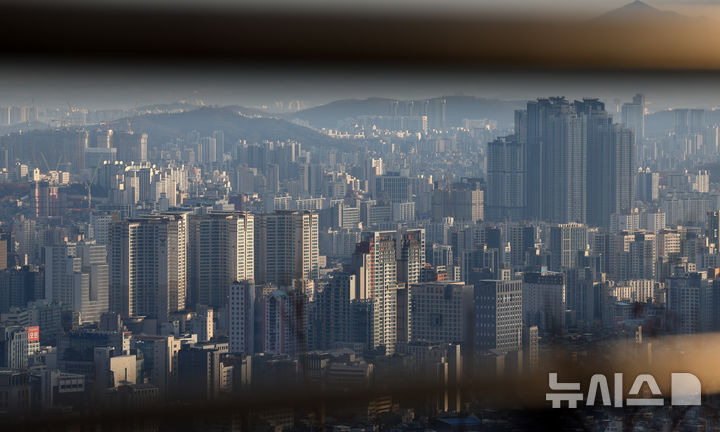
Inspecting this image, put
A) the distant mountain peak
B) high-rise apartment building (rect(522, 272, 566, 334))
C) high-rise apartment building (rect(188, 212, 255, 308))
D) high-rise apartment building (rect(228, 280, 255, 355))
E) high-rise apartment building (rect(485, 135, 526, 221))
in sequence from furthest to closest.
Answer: high-rise apartment building (rect(485, 135, 526, 221)) < high-rise apartment building (rect(522, 272, 566, 334)) < high-rise apartment building (rect(188, 212, 255, 308)) < high-rise apartment building (rect(228, 280, 255, 355)) < the distant mountain peak

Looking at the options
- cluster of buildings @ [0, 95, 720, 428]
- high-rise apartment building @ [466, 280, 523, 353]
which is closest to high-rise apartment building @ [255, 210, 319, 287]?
cluster of buildings @ [0, 95, 720, 428]

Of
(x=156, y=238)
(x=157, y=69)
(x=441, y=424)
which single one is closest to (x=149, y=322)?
(x=156, y=238)

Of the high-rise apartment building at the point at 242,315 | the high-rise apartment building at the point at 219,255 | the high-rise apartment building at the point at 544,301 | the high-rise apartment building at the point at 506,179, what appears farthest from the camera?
the high-rise apartment building at the point at 506,179

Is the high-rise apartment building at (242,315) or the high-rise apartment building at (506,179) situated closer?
the high-rise apartment building at (242,315)

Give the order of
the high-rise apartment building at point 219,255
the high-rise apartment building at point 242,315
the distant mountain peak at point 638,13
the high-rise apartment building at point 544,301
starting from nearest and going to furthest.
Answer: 1. the distant mountain peak at point 638,13
2. the high-rise apartment building at point 242,315
3. the high-rise apartment building at point 219,255
4. the high-rise apartment building at point 544,301

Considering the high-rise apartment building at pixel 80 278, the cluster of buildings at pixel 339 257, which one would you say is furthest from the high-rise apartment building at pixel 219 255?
the high-rise apartment building at pixel 80 278
